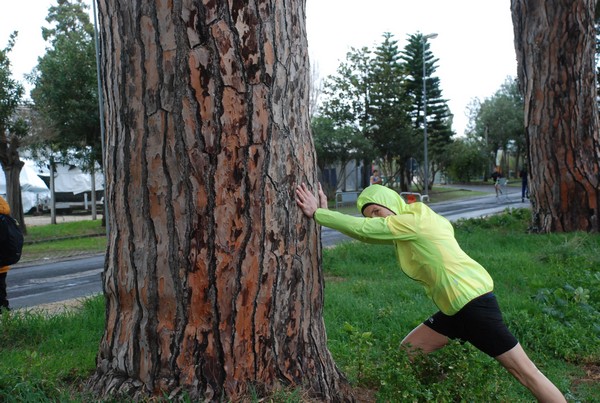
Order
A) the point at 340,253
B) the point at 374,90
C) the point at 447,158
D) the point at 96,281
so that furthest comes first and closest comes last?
the point at 447,158
the point at 374,90
the point at 96,281
the point at 340,253

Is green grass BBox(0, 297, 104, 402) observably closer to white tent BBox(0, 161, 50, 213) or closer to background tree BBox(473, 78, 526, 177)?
white tent BBox(0, 161, 50, 213)

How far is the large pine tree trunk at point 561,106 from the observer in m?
11.1

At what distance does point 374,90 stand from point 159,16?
35.7m

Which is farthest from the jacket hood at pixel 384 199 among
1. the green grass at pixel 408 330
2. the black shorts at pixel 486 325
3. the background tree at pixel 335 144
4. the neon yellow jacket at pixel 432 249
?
the background tree at pixel 335 144

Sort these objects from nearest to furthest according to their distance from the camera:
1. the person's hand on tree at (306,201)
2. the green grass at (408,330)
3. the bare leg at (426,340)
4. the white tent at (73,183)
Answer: the person's hand on tree at (306,201) → the green grass at (408,330) → the bare leg at (426,340) → the white tent at (73,183)

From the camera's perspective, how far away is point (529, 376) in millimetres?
3805

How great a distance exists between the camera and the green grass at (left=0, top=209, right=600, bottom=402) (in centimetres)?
376

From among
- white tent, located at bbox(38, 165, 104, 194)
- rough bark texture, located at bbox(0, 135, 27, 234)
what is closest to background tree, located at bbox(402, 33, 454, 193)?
white tent, located at bbox(38, 165, 104, 194)

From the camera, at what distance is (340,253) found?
1059 cm

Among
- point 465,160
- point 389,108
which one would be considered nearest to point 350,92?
point 389,108

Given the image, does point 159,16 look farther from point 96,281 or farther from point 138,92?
point 96,281

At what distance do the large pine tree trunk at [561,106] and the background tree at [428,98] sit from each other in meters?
30.8

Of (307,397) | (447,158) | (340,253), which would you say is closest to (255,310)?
(307,397)

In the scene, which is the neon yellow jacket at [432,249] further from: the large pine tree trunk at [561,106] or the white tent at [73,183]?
the white tent at [73,183]
